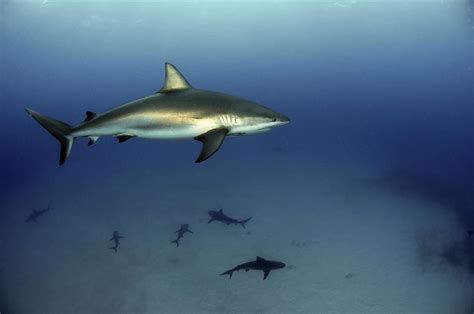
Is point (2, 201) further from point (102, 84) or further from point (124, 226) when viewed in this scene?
point (102, 84)

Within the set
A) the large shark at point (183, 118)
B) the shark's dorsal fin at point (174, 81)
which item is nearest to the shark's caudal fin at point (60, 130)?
the large shark at point (183, 118)

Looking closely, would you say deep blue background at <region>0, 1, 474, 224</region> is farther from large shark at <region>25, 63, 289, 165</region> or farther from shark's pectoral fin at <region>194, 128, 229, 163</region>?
shark's pectoral fin at <region>194, 128, 229, 163</region>

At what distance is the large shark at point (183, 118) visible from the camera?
501cm

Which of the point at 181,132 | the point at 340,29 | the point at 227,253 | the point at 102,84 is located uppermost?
the point at 340,29

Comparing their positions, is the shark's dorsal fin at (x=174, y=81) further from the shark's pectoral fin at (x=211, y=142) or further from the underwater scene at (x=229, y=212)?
the shark's pectoral fin at (x=211, y=142)

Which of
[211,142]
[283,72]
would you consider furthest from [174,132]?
[283,72]

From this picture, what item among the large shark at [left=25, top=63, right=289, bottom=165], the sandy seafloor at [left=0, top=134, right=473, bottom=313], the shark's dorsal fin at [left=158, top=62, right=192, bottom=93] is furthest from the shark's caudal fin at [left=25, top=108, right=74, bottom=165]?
the sandy seafloor at [left=0, top=134, right=473, bottom=313]

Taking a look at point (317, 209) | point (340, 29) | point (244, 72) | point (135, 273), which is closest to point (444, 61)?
point (340, 29)

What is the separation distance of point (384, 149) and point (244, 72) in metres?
153

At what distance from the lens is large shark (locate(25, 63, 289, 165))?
501cm

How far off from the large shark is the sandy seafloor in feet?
26.9

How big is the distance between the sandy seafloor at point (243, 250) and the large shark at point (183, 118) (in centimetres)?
819

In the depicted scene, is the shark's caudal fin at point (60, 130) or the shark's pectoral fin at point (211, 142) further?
the shark's caudal fin at point (60, 130)

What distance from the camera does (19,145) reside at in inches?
2516
